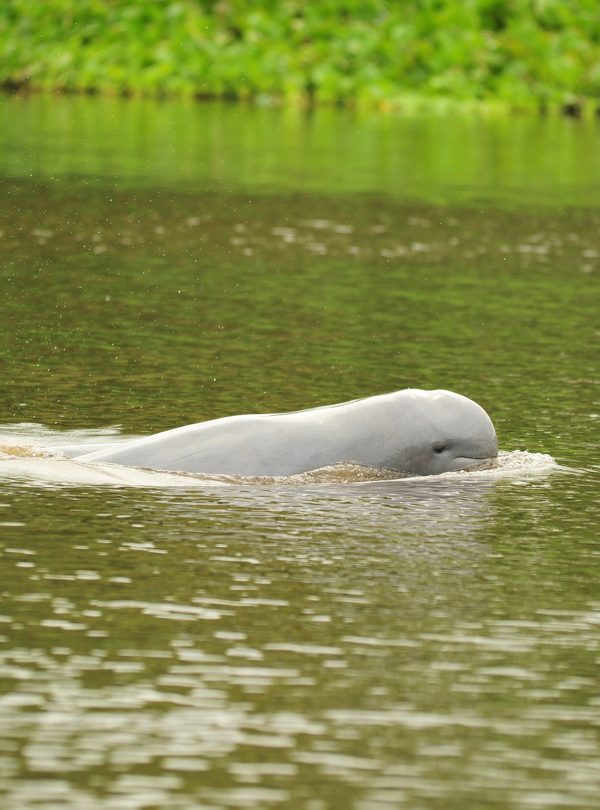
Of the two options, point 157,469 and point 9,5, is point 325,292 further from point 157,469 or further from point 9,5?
point 9,5

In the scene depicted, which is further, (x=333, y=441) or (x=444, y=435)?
(x=444, y=435)

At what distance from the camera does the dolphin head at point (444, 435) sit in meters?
11.9

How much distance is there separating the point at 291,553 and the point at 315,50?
47.2m

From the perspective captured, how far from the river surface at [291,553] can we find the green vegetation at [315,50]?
32069mm

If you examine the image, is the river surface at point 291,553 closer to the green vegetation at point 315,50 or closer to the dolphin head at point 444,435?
the dolphin head at point 444,435

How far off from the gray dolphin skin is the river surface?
0.14 m

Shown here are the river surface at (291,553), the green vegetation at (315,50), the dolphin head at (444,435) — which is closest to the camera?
the river surface at (291,553)

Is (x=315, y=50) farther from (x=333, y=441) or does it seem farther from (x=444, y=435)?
(x=333, y=441)

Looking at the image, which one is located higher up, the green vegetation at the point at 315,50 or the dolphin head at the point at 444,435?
the green vegetation at the point at 315,50

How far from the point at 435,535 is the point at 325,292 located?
10.5 metres

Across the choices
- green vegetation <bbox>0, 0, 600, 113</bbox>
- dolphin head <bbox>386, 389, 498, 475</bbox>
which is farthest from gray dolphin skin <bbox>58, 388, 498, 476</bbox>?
green vegetation <bbox>0, 0, 600, 113</bbox>

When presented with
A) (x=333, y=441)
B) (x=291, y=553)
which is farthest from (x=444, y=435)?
(x=291, y=553)

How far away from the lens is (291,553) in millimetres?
9992

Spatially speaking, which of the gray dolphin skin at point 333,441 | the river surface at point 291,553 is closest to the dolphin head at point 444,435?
the gray dolphin skin at point 333,441
